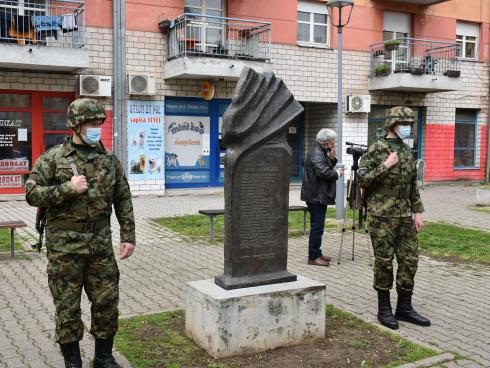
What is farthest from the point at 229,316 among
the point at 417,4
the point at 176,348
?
the point at 417,4

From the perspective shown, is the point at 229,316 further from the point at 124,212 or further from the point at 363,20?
the point at 363,20

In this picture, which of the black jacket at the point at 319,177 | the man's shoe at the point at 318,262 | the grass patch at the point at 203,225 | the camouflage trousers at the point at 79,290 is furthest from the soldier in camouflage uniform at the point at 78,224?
the grass patch at the point at 203,225

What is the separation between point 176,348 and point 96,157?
1705mm

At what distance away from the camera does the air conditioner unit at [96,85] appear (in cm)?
1462

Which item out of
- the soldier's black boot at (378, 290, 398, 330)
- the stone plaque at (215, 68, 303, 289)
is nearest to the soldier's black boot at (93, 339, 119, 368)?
the stone plaque at (215, 68, 303, 289)

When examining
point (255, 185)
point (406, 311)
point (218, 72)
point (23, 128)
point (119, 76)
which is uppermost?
point (218, 72)

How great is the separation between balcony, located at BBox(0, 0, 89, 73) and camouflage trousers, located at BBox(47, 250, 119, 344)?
35.3ft

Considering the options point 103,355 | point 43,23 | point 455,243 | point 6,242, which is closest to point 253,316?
point 103,355

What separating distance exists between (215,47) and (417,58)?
7.89 m

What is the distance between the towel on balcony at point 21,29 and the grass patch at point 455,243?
1032 cm

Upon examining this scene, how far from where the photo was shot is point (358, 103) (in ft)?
61.7

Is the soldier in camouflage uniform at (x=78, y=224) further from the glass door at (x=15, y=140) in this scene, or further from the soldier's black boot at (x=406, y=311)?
the glass door at (x=15, y=140)

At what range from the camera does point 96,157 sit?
12.8 feet

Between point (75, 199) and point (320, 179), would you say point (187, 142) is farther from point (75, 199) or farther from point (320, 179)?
point (75, 199)
